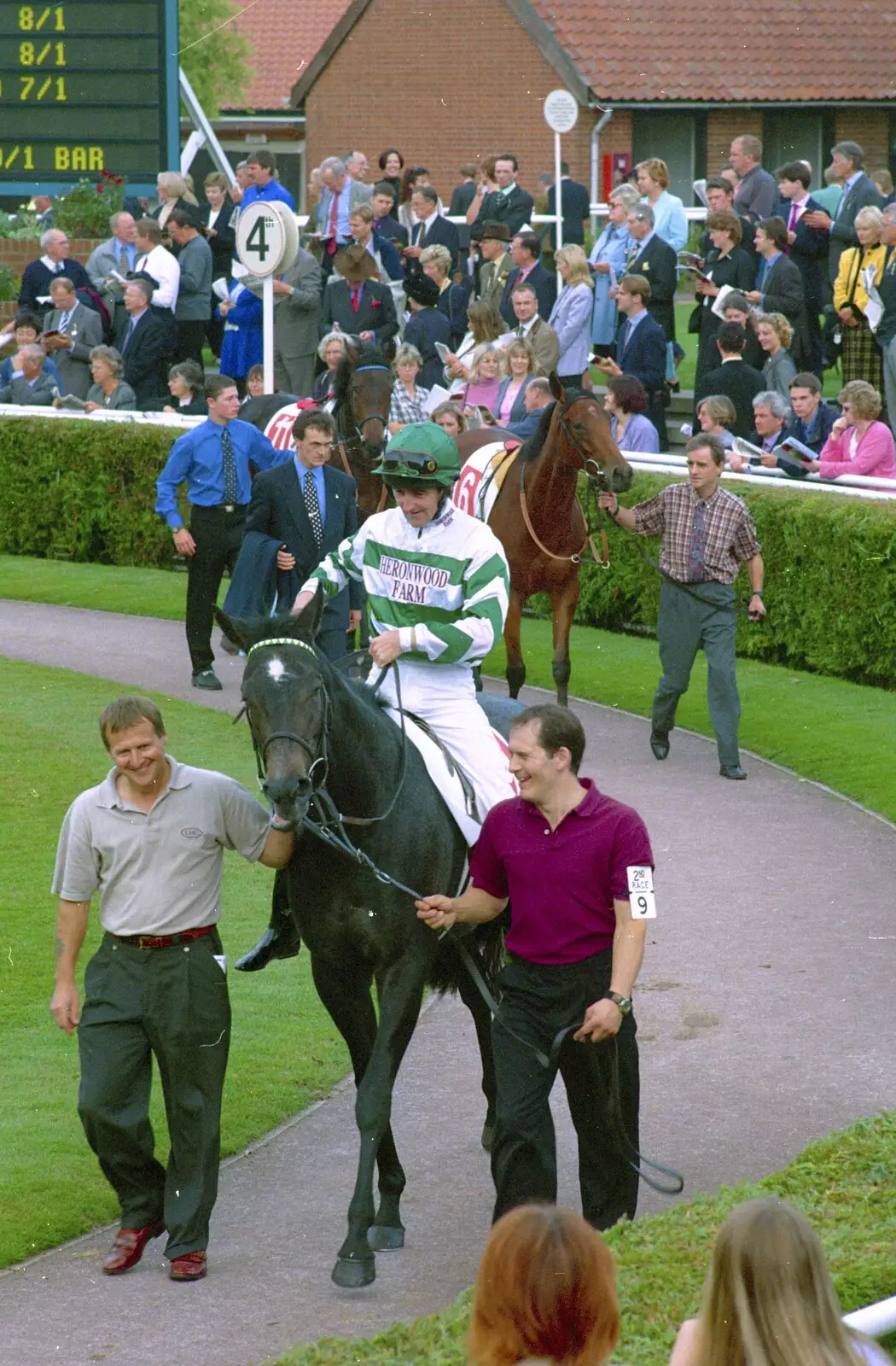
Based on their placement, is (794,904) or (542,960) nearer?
(542,960)

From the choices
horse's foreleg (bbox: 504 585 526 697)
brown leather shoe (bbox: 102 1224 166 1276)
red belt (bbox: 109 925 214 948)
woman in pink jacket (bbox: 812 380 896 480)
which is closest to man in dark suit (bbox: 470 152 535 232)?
woman in pink jacket (bbox: 812 380 896 480)

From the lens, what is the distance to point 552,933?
6043 mm

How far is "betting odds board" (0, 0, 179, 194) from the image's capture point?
2130cm

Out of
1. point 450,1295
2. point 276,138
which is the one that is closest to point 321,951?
point 450,1295

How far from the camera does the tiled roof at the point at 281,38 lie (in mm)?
51125

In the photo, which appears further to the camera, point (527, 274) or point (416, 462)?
point (527, 274)

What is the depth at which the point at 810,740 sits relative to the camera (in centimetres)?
1306

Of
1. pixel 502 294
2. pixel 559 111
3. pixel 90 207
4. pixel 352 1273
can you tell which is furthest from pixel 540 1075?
pixel 559 111

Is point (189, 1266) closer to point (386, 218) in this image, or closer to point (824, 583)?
point (824, 583)

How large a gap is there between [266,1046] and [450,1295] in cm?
236

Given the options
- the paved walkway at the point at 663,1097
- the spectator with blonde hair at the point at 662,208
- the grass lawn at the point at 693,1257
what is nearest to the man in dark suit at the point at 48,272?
the spectator with blonde hair at the point at 662,208

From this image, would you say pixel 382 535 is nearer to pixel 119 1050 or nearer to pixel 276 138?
pixel 119 1050

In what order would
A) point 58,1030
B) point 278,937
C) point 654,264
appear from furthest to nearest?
point 654,264 < point 58,1030 < point 278,937

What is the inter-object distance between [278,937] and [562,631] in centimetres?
698
